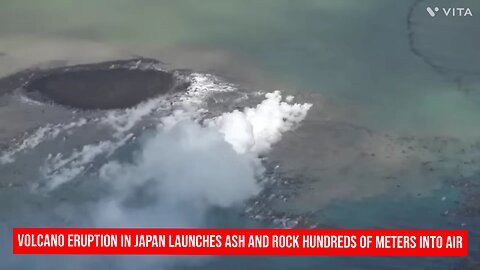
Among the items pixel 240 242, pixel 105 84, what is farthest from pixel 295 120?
pixel 105 84

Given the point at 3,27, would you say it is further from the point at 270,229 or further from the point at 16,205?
the point at 270,229

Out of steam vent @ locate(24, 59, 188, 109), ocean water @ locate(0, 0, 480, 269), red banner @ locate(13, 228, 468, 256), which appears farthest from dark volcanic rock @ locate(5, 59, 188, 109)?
red banner @ locate(13, 228, 468, 256)

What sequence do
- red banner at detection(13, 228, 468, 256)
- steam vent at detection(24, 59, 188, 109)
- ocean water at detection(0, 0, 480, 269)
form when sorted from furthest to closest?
steam vent at detection(24, 59, 188, 109) < ocean water at detection(0, 0, 480, 269) < red banner at detection(13, 228, 468, 256)

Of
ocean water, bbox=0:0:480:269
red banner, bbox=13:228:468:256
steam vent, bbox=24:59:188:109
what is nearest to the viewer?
red banner, bbox=13:228:468:256

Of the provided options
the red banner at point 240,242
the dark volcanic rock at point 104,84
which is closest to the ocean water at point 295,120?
the red banner at point 240,242

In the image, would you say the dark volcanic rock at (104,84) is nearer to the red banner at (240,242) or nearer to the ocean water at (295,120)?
the ocean water at (295,120)

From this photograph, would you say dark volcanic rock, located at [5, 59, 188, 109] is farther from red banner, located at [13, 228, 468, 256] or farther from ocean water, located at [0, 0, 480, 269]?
red banner, located at [13, 228, 468, 256]

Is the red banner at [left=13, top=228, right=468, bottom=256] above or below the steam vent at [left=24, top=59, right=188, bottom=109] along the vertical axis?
below
